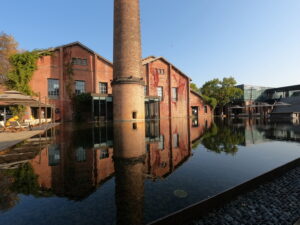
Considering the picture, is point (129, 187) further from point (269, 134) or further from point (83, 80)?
point (83, 80)

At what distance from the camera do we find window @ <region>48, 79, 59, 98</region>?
20.1 metres

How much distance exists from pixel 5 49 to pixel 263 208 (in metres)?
38.1

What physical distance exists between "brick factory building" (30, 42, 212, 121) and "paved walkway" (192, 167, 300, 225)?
1792cm

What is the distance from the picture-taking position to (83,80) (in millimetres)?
21547

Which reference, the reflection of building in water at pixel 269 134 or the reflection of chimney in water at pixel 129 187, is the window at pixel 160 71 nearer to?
the reflection of building in water at pixel 269 134

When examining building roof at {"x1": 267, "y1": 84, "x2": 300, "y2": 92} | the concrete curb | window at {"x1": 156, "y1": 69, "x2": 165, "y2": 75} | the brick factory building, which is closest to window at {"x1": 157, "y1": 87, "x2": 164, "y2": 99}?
the brick factory building

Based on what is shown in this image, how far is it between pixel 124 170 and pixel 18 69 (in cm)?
2190

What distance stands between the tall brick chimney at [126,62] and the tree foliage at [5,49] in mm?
22697

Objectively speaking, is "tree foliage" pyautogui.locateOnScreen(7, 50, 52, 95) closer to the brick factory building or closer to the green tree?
the brick factory building

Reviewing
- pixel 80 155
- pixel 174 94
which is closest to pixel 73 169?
pixel 80 155

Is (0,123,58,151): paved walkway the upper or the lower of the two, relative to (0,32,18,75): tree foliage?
lower

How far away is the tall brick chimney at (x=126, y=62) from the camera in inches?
622

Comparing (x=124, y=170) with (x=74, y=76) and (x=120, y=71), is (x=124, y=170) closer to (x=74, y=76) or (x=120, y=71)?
(x=120, y=71)


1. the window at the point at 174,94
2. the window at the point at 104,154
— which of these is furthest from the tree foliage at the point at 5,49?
the window at the point at 104,154
